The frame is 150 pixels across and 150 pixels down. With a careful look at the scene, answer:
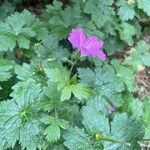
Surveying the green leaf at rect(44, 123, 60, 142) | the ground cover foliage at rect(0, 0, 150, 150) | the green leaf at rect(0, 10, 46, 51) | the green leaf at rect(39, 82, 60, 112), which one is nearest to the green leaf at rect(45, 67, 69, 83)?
the ground cover foliage at rect(0, 0, 150, 150)

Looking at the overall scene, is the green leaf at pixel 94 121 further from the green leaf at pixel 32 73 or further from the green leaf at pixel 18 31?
the green leaf at pixel 18 31

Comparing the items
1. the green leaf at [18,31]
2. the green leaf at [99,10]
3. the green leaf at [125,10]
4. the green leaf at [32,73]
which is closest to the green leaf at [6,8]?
the green leaf at [18,31]

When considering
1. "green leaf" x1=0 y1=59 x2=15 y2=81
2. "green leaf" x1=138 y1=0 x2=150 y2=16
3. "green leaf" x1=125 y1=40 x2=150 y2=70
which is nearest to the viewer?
"green leaf" x1=0 y1=59 x2=15 y2=81

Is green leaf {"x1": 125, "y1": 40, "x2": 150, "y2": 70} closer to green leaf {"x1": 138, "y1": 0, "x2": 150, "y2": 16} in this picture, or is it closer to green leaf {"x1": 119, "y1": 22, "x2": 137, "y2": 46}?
green leaf {"x1": 119, "y1": 22, "x2": 137, "y2": 46}

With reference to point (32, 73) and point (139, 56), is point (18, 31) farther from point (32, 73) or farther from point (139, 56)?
point (139, 56)

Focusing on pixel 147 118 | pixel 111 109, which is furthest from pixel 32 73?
pixel 147 118

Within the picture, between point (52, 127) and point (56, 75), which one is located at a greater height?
point (56, 75)

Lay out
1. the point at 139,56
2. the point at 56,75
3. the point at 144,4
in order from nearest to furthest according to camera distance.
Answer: the point at 56,75, the point at 144,4, the point at 139,56
